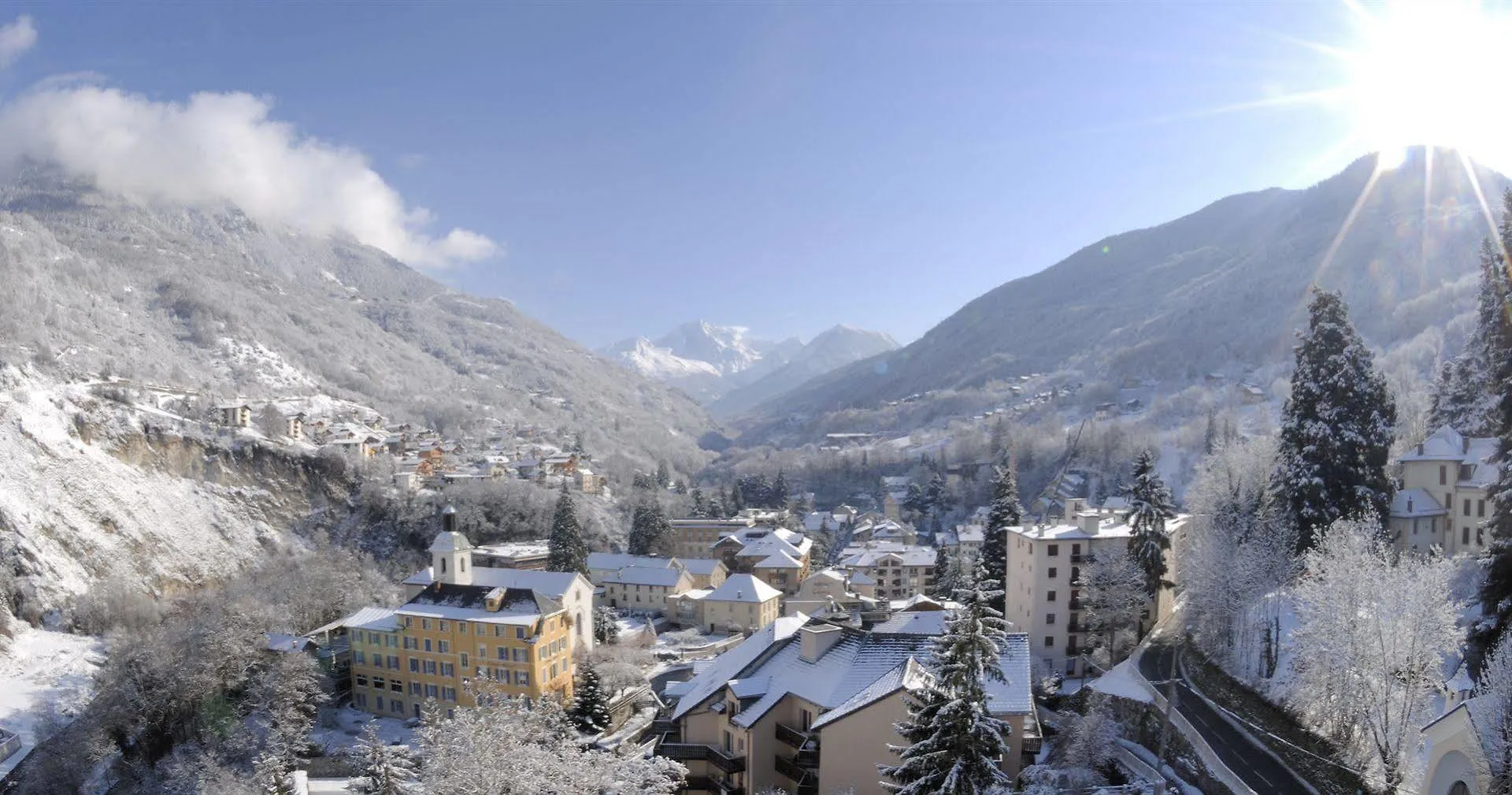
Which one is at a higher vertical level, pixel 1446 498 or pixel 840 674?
pixel 1446 498

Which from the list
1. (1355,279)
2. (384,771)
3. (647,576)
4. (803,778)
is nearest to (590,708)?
(384,771)

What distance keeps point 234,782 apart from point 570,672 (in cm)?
1729

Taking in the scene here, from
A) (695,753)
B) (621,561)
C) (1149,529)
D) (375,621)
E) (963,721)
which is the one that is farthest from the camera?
(621,561)

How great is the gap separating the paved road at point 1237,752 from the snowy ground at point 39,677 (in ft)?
162

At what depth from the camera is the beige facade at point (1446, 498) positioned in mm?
31984

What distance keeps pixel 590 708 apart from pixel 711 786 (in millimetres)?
13368

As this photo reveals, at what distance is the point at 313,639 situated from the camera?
4603 centimetres

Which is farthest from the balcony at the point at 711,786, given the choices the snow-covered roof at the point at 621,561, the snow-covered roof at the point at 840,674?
the snow-covered roof at the point at 621,561

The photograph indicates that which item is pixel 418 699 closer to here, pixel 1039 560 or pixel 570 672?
pixel 570 672

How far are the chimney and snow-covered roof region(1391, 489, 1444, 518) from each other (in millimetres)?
23928

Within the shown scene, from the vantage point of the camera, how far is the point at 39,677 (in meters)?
44.6

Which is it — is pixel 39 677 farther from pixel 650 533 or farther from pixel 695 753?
pixel 650 533

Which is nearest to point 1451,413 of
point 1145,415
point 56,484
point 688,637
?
point 688,637

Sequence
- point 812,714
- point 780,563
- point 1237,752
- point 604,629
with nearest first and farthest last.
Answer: point 1237,752 < point 812,714 < point 604,629 < point 780,563
